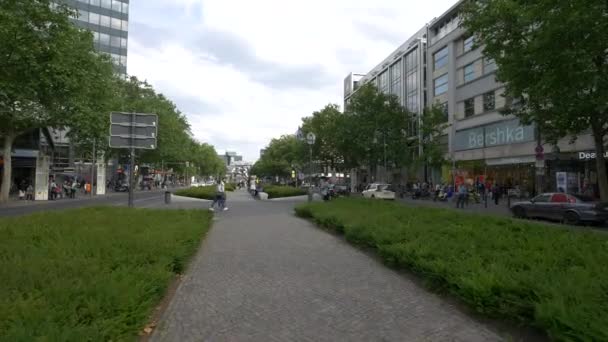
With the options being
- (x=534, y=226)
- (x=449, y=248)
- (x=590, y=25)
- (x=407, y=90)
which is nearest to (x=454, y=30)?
(x=407, y=90)

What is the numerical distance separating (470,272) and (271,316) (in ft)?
8.27

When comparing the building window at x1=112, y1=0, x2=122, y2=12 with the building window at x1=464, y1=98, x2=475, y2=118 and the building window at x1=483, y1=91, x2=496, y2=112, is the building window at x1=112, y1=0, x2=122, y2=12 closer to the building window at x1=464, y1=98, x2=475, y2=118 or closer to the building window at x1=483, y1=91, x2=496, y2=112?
the building window at x1=464, y1=98, x2=475, y2=118

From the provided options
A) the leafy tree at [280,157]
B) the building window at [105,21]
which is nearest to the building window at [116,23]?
the building window at [105,21]

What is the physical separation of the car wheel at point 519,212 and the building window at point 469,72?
24924mm

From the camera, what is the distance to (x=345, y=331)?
452 cm

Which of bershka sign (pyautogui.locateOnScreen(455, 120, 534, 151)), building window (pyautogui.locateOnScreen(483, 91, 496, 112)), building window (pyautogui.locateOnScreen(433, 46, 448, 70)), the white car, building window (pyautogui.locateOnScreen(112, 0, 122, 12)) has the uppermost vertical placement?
building window (pyautogui.locateOnScreen(112, 0, 122, 12))

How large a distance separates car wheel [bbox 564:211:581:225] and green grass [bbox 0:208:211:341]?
15.1 m

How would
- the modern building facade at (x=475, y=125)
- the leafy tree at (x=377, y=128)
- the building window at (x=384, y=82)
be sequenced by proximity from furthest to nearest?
the building window at (x=384, y=82) < the leafy tree at (x=377, y=128) < the modern building facade at (x=475, y=125)

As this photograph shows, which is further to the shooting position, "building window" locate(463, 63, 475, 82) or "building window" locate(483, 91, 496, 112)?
"building window" locate(463, 63, 475, 82)

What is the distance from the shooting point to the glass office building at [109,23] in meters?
72.8

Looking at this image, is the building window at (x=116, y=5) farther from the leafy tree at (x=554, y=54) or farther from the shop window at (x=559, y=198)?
the shop window at (x=559, y=198)

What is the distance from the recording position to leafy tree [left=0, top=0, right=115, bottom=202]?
2005 cm

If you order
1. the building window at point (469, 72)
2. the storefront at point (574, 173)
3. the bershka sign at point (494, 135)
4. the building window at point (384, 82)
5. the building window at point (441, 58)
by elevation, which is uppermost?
the building window at point (384, 82)

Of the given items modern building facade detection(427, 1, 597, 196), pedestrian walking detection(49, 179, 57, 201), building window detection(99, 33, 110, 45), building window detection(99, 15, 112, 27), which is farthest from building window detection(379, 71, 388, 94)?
building window detection(99, 15, 112, 27)
